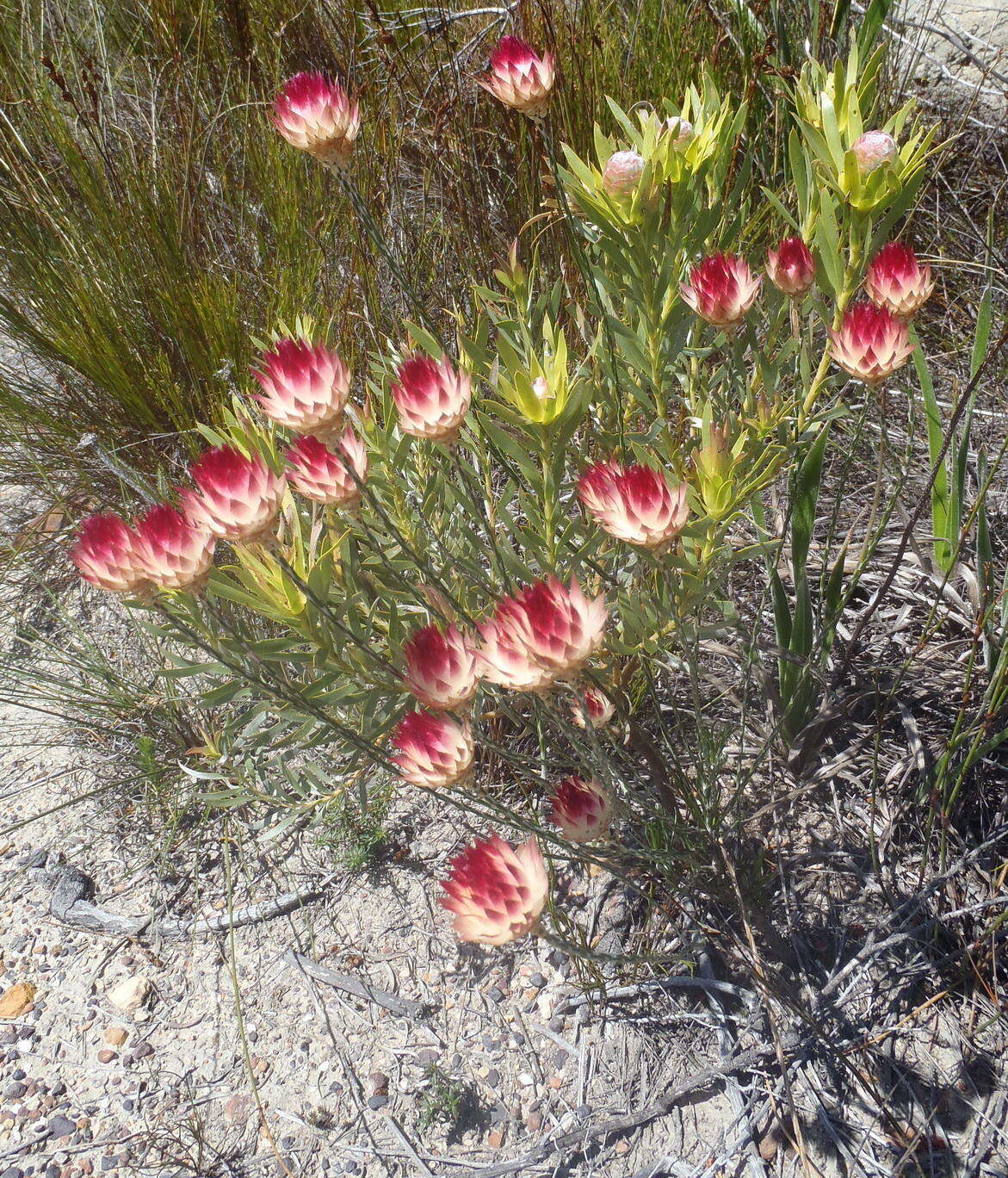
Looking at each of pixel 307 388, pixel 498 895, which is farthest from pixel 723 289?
pixel 498 895

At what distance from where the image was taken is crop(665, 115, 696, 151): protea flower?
1.08 metres

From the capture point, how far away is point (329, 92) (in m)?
1.22

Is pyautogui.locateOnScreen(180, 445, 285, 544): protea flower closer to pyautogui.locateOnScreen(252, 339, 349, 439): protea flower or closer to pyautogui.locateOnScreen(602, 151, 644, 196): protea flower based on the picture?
pyautogui.locateOnScreen(252, 339, 349, 439): protea flower

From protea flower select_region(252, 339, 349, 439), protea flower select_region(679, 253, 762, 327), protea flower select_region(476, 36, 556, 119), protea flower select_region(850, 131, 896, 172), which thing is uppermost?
protea flower select_region(476, 36, 556, 119)

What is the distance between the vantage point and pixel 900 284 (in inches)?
41.9

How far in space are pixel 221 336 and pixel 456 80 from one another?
0.85 m

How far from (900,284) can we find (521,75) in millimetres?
573

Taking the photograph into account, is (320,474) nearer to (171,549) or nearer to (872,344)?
(171,549)

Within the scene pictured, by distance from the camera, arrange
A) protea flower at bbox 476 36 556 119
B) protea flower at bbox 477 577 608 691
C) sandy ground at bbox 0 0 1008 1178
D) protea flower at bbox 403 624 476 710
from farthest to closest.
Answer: sandy ground at bbox 0 0 1008 1178 → protea flower at bbox 476 36 556 119 → protea flower at bbox 403 624 476 710 → protea flower at bbox 477 577 608 691

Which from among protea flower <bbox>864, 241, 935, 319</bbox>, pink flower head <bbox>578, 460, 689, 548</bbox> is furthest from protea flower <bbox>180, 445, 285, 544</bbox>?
protea flower <bbox>864, 241, 935, 319</bbox>

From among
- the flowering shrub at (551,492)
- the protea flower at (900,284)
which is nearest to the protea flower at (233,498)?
the flowering shrub at (551,492)

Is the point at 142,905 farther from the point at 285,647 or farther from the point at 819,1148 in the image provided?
the point at 819,1148

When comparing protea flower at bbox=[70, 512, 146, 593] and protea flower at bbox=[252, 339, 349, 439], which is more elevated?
protea flower at bbox=[252, 339, 349, 439]

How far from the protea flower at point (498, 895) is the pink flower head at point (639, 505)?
0.35 m
